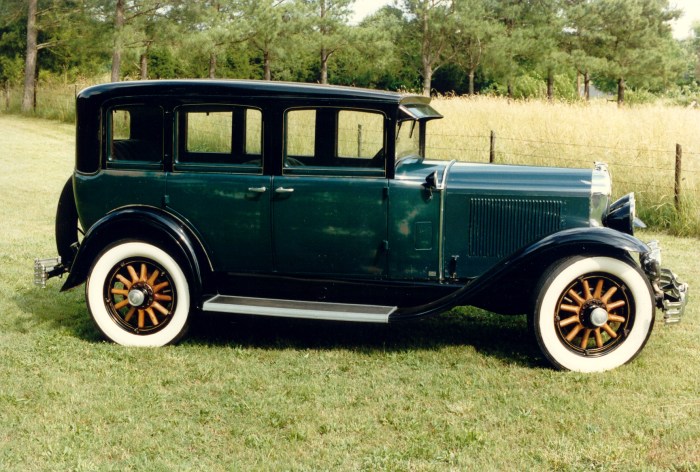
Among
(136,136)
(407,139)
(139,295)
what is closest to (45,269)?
(139,295)

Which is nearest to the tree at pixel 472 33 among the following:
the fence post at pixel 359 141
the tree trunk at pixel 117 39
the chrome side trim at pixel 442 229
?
the tree trunk at pixel 117 39

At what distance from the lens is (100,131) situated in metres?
5.91

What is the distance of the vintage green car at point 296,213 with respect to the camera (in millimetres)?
5523

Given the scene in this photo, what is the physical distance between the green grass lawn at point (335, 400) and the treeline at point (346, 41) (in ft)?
80.5

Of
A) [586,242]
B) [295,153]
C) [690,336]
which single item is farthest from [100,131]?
[690,336]

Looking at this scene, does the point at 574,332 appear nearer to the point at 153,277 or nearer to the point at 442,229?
the point at 442,229

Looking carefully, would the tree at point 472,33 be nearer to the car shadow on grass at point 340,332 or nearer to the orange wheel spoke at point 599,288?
the car shadow on grass at point 340,332

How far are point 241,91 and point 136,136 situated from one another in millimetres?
909

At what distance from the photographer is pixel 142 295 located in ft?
18.7

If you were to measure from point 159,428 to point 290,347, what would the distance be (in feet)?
5.33

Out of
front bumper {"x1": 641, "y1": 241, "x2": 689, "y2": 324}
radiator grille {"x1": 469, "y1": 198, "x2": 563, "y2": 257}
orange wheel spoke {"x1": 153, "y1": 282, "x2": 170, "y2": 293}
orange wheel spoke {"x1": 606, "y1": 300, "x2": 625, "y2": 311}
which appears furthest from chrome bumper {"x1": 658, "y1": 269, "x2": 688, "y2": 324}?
orange wheel spoke {"x1": 153, "y1": 282, "x2": 170, "y2": 293}

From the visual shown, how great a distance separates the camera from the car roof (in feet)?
18.2

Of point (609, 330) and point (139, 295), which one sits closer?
point (609, 330)

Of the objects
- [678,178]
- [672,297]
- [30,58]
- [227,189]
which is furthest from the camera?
[30,58]
